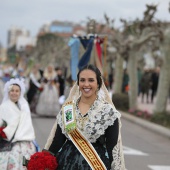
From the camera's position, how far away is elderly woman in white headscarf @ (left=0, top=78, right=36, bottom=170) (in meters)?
6.74

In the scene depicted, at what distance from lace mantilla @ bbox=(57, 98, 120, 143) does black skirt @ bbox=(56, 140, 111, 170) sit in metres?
0.09

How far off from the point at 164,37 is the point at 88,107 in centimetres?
1321

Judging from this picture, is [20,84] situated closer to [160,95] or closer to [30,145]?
[30,145]

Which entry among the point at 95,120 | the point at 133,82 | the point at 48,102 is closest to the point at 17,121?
the point at 95,120

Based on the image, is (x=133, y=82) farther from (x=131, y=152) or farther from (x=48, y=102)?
(x=131, y=152)

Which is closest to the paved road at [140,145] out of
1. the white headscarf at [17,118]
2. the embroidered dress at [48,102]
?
the embroidered dress at [48,102]

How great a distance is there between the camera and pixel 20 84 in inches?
285

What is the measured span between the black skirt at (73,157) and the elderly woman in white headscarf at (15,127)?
219 cm

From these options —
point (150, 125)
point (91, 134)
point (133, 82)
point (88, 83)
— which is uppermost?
point (88, 83)

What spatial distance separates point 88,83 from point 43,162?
0.71m

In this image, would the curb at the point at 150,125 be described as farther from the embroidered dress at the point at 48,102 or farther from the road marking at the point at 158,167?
the road marking at the point at 158,167

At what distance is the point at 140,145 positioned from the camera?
1263 cm

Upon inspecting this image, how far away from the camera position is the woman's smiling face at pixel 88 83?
4.61m

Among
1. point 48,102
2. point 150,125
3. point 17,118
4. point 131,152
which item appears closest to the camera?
point 17,118
